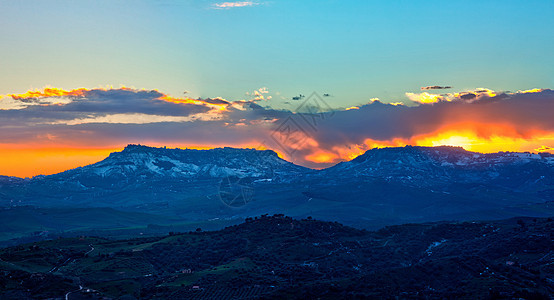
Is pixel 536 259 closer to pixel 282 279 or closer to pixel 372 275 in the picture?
pixel 372 275

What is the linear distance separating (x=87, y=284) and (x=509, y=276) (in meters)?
145

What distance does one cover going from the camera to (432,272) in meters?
184

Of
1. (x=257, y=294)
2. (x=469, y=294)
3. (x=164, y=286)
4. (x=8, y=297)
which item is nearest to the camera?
(x=469, y=294)

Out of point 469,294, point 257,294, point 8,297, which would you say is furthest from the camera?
point 257,294

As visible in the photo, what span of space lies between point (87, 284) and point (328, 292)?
89.1 metres

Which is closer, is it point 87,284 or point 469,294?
point 469,294

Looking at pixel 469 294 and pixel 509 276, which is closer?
pixel 469 294

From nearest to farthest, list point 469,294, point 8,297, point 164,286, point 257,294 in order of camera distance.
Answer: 1. point 469,294
2. point 8,297
3. point 257,294
4. point 164,286

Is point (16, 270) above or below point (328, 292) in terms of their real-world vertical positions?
above

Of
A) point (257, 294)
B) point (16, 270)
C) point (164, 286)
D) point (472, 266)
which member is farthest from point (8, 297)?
point (472, 266)

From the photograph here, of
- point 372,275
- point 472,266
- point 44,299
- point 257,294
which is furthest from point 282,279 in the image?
point 44,299

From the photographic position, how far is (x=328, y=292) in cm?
16250

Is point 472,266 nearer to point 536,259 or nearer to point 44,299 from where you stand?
point 536,259

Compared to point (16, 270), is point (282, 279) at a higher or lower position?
lower
